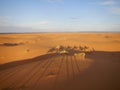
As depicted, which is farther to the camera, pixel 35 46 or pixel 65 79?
pixel 35 46

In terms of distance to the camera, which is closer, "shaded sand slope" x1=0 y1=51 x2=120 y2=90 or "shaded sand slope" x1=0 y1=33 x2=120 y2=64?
"shaded sand slope" x1=0 y1=51 x2=120 y2=90

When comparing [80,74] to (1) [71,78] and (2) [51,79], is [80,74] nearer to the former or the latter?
(1) [71,78]

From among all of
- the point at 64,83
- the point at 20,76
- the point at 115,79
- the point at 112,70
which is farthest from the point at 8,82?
the point at 112,70

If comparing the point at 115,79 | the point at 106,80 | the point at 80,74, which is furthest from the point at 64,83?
the point at 115,79

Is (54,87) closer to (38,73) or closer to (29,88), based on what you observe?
(29,88)

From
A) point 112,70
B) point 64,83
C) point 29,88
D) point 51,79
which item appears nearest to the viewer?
point 29,88

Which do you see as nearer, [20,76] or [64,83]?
[64,83]

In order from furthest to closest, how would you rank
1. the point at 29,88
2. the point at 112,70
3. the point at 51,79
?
the point at 112,70
the point at 51,79
the point at 29,88

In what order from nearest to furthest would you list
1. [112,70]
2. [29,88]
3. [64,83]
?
[29,88]
[64,83]
[112,70]

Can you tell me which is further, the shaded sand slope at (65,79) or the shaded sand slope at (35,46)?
the shaded sand slope at (35,46)
